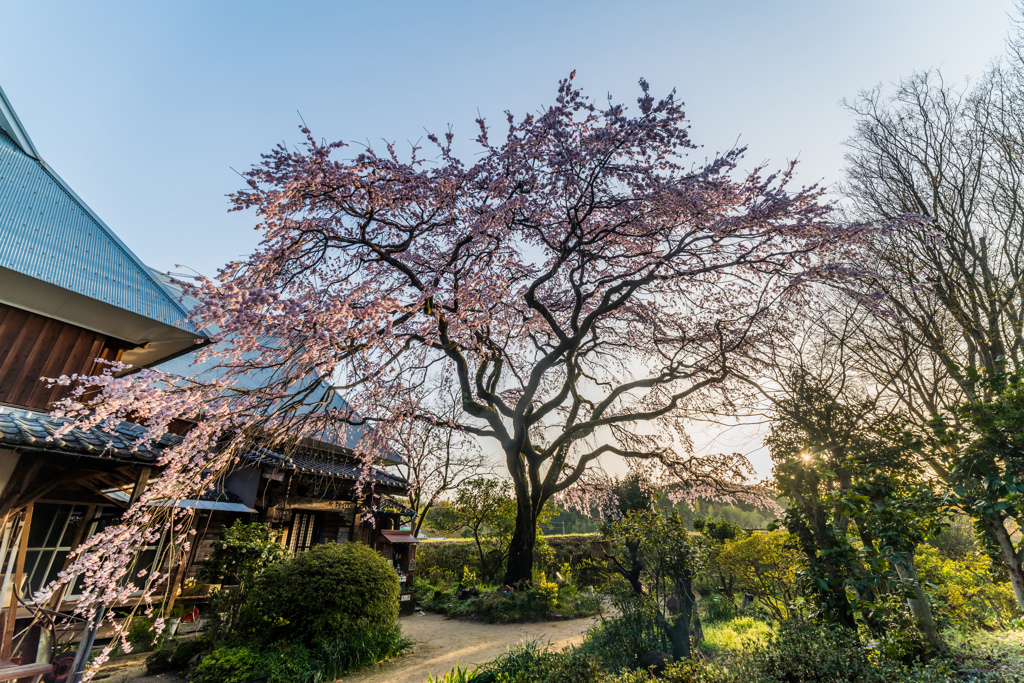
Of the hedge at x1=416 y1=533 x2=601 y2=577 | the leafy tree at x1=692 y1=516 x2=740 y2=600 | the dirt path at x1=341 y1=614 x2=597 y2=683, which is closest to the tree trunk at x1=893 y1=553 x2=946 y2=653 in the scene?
the dirt path at x1=341 y1=614 x2=597 y2=683

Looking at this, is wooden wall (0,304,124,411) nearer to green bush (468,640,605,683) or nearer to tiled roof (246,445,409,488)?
tiled roof (246,445,409,488)

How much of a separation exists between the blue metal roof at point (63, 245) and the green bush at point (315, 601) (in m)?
4.46

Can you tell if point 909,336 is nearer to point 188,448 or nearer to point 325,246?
point 325,246

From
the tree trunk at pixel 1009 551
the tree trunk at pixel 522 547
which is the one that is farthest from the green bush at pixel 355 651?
the tree trunk at pixel 1009 551

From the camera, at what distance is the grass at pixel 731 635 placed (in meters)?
6.23

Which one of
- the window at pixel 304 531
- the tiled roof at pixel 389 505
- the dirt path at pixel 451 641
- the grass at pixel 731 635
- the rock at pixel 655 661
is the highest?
the tiled roof at pixel 389 505

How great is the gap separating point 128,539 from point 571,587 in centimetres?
1169

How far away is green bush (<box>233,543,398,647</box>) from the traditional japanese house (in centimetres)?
145

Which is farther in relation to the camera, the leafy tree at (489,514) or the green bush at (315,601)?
the leafy tree at (489,514)

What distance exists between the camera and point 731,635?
727 centimetres

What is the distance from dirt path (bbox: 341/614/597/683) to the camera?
20.0 ft

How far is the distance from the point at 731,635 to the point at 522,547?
4438 mm

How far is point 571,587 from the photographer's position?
1267 cm

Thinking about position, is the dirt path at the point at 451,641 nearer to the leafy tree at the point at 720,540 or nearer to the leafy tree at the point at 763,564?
the leafy tree at the point at 763,564
